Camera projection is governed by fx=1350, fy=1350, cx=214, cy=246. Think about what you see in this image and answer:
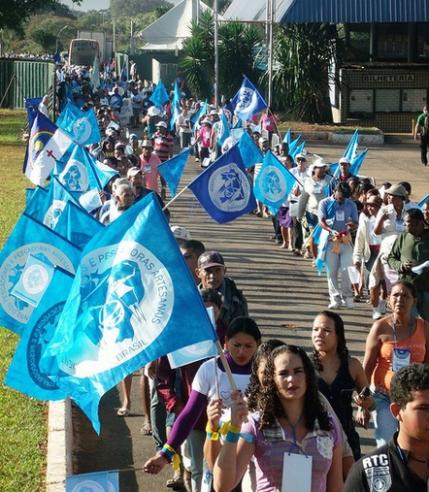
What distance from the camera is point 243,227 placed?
75.7 ft

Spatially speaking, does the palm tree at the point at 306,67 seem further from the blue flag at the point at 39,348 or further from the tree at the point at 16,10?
the blue flag at the point at 39,348

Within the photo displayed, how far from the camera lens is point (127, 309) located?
628 centimetres

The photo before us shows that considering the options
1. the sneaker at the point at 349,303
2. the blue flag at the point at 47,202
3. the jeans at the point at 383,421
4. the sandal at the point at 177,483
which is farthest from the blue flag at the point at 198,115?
the jeans at the point at 383,421

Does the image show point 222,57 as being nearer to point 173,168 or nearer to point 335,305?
point 173,168

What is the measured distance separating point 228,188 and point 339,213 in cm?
134

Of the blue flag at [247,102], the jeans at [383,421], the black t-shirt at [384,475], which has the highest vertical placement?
the blue flag at [247,102]

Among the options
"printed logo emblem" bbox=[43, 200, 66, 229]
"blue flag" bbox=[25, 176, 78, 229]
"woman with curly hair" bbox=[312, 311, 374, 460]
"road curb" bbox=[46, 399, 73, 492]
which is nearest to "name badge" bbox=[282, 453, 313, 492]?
"woman with curly hair" bbox=[312, 311, 374, 460]

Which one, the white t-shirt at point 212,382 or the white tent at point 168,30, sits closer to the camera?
the white t-shirt at point 212,382

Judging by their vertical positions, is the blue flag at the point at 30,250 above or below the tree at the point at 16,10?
below

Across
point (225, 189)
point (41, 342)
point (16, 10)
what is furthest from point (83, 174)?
point (16, 10)

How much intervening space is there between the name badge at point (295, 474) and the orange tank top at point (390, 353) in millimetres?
2609

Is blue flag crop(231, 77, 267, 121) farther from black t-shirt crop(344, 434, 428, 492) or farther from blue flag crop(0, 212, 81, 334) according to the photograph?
black t-shirt crop(344, 434, 428, 492)

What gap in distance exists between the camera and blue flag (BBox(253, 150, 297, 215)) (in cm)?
1886

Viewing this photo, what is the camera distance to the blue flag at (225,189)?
15.5 meters
